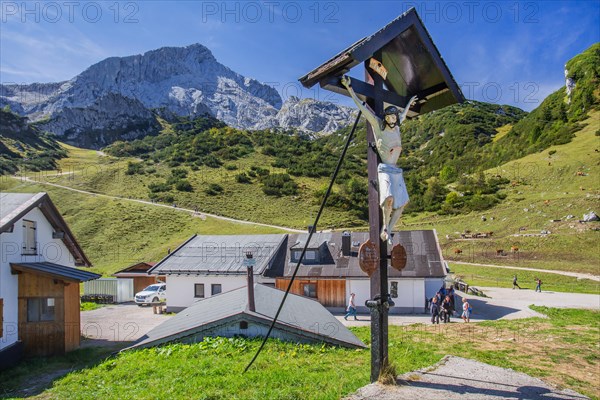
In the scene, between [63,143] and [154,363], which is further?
[63,143]

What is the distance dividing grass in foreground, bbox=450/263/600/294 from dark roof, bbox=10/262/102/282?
34.8 m

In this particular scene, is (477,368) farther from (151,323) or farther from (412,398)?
(151,323)

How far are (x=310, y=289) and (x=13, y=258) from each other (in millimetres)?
19050

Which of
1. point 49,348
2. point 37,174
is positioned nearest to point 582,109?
point 49,348

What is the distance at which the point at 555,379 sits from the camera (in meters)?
8.30

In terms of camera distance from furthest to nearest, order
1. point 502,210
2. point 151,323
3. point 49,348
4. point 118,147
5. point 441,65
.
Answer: point 118,147, point 502,210, point 151,323, point 49,348, point 441,65

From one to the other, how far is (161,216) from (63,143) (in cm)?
10888

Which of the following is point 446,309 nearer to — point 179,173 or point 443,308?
point 443,308

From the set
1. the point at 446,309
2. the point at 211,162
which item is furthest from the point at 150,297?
the point at 211,162

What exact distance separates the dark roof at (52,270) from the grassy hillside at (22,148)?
8464cm

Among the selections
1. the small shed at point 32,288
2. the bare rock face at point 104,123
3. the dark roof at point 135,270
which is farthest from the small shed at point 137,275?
the bare rock face at point 104,123

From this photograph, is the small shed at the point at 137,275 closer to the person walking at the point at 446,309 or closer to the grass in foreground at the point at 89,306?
the grass in foreground at the point at 89,306

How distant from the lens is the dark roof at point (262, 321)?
11914mm

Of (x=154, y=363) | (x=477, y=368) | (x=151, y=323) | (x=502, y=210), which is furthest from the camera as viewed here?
(x=502, y=210)
